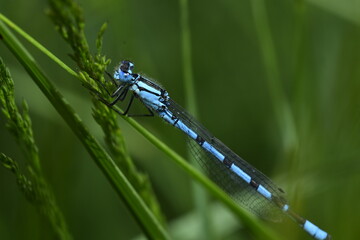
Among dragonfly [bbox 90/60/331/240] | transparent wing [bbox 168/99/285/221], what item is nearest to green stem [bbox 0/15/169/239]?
dragonfly [bbox 90/60/331/240]

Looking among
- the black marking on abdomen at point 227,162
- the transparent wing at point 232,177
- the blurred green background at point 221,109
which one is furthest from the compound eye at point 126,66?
the black marking on abdomen at point 227,162

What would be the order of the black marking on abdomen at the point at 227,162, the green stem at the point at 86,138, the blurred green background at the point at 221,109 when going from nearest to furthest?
the green stem at the point at 86,138, the blurred green background at the point at 221,109, the black marking on abdomen at the point at 227,162

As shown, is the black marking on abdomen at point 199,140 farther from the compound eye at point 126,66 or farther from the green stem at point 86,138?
the green stem at point 86,138

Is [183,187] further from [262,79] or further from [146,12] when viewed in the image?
[146,12]

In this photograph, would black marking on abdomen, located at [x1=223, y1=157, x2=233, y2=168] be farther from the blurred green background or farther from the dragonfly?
the blurred green background

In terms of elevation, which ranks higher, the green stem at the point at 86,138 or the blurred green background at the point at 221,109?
the blurred green background at the point at 221,109

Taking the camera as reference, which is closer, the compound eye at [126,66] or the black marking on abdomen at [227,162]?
the compound eye at [126,66]

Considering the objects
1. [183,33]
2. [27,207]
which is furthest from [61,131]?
[183,33]
